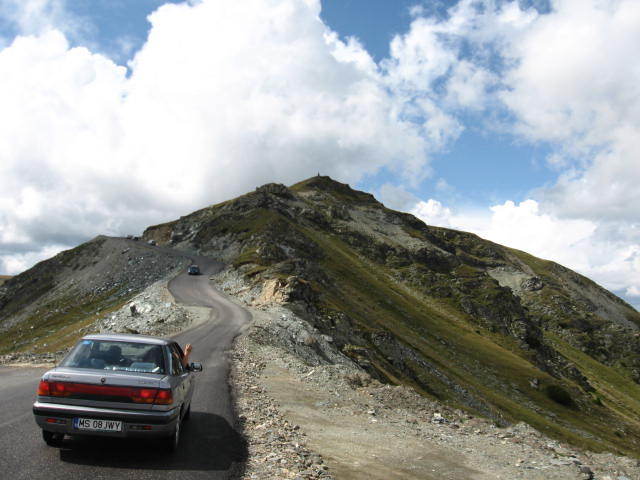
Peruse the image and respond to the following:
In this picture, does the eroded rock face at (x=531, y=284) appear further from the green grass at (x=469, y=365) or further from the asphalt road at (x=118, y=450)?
the asphalt road at (x=118, y=450)

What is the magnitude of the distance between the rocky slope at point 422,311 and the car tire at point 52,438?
27276mm

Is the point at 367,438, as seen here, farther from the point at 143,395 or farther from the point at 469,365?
the point at 469,365

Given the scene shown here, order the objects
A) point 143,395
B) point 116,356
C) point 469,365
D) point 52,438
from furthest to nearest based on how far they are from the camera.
Answer: point 469,365
point 116,356
point 52,438
point 143,395

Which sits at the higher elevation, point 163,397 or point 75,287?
point 163,397

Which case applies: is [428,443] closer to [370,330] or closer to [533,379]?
[370,330]

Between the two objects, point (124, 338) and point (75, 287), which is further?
point (75, 287)

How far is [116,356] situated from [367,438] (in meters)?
7.48

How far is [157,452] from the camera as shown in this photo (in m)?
9.41

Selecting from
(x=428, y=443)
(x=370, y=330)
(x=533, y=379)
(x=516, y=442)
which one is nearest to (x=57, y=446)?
(x=428, y=443)

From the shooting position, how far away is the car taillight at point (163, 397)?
8.70m

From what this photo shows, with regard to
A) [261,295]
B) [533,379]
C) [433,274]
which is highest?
[433,274]

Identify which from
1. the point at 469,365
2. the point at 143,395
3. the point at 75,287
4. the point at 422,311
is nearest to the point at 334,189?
the point at 422,311

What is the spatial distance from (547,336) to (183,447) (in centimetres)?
15992

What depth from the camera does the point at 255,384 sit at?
774 inches
